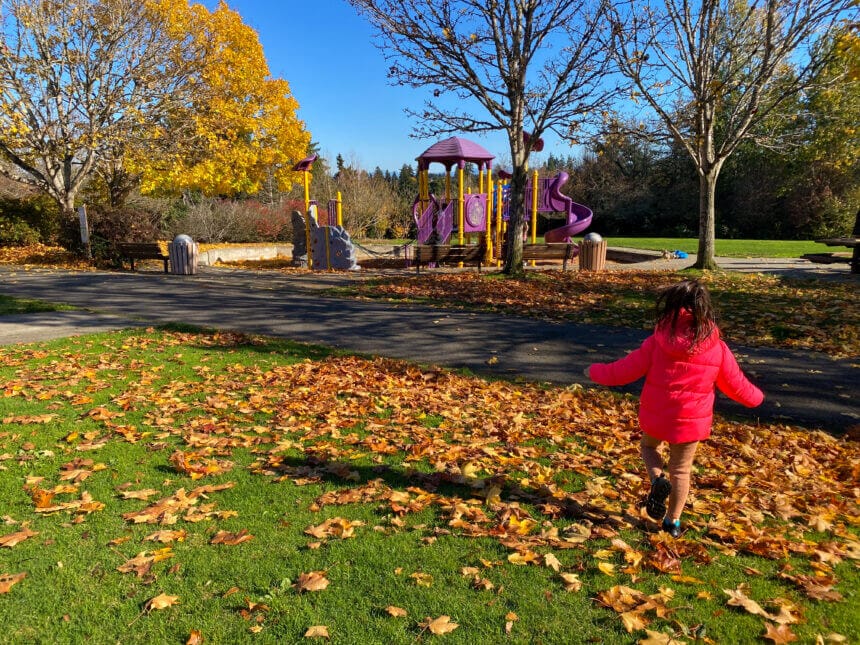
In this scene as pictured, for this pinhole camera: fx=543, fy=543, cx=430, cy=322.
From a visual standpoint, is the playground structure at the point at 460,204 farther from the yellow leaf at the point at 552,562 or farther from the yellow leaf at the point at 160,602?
the yellow leaf at the point at 160,602

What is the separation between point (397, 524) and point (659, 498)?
1.60 metres

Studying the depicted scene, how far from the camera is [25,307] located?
1039 centimetres

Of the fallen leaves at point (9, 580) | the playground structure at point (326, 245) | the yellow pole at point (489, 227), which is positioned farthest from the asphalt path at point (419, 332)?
the yellow pole at point (489, 227)

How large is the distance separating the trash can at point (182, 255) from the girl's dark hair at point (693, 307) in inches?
654

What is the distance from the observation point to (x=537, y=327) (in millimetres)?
9305

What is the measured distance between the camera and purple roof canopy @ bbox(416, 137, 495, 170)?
20.7 metres

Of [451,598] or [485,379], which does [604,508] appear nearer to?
[451,598]

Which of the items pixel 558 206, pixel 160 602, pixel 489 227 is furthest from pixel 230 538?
pixel 558 206

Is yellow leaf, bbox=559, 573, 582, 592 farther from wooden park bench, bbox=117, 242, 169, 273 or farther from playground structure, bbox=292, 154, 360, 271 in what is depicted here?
playground structure, bbox=292, 154, 360, 271

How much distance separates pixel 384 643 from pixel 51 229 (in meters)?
25.4

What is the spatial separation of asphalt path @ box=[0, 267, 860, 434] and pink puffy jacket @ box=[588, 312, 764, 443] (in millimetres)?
2555

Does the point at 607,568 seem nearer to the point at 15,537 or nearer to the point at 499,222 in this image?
the point at 15,537

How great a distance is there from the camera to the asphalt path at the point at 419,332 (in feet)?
19.8

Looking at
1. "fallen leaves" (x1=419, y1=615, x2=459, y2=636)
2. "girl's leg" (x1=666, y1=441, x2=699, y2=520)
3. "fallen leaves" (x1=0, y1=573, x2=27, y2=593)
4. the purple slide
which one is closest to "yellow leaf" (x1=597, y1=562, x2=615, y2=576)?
"girl's leg" (x1=666, y1=441, x2=699, y2=520)
